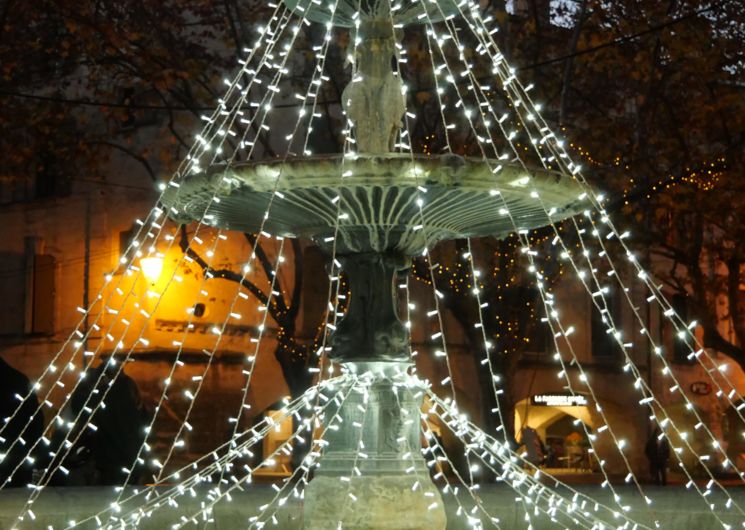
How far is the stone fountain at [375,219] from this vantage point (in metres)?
7.05

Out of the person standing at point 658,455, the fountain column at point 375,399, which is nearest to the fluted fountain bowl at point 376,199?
the fountain column at point 375,399

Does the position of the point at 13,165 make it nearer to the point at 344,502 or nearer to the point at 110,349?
the point at 110,349

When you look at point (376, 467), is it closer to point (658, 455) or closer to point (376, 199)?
point (376, 199)

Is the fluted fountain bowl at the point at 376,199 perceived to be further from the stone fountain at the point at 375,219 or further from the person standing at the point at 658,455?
the person standing at the point at 658,455

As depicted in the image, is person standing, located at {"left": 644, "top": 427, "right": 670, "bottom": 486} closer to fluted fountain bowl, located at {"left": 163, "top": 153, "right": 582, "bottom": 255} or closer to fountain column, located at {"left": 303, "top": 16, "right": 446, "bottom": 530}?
fluted fountain bowl, located at {"left": 163, "top": 153, "right": 582, "bottom": 255}

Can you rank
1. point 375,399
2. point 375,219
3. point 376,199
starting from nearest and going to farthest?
point 376,199
point 375,219
point 375,399

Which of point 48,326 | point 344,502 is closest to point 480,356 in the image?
point 344,502

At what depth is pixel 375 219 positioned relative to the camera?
7.61 metres

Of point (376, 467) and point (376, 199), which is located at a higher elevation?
point (376, 199)

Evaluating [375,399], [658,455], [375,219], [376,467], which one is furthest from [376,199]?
[658,455]

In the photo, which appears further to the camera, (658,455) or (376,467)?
(658,455)

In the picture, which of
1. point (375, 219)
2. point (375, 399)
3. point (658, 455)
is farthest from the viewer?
point (658, 455)

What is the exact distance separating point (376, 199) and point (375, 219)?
1.08 feet

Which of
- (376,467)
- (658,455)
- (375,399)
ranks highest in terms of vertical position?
(375,399)
